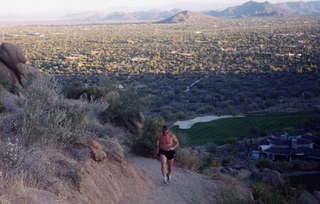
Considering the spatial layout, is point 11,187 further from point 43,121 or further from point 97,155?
point 97,155

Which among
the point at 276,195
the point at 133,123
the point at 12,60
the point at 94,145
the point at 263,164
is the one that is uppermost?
the point at 12,60

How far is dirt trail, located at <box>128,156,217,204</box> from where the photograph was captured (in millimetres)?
9560

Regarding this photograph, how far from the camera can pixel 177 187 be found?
412 inches

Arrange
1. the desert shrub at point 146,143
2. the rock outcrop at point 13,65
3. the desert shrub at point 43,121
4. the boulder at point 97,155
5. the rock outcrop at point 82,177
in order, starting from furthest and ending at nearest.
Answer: the rock outcrop at point 13,65 < the desert shrub at point 146,143 < the boulder at point 97,155 < the desert shrub at point 43,121 < the rock outcrop at point 82,177

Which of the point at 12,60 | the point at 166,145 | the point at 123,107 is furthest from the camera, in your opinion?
the point at 12,60

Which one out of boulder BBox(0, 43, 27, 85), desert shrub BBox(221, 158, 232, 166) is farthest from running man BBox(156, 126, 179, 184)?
boulder BBox(0, 43, 27, 85)

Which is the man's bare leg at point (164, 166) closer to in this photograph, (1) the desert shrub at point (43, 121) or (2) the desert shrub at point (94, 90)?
(1) the desert shrub at point (43, 121)

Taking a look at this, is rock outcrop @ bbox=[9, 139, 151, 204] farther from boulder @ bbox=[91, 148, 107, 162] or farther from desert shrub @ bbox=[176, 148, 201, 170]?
desert shrub @ bbox=[176, 148, 201, 170]

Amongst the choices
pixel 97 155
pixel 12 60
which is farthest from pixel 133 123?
pixel 97 155

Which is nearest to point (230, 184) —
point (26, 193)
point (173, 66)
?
point (26, 193)

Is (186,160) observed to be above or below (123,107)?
below

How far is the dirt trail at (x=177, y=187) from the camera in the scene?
9.56m

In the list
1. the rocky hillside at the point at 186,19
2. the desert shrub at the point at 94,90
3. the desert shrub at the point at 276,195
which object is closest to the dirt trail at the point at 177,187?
the desert shrub at the point at 276,195

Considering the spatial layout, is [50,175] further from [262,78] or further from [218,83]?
[262,78]
